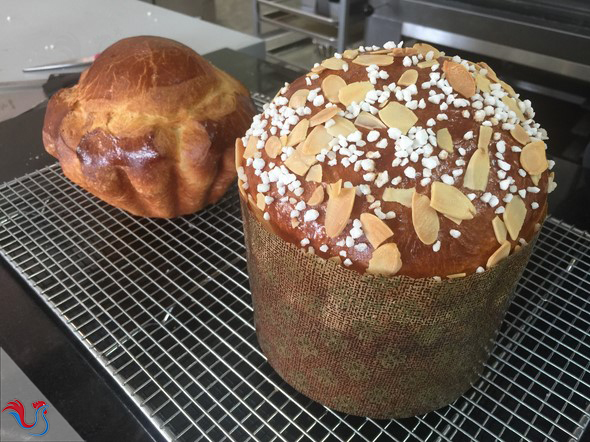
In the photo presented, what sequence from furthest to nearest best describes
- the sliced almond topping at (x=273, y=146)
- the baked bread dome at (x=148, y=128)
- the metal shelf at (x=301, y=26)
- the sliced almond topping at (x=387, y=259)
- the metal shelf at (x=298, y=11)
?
1. the metal shelf at (x=301, y=26)
2. the metal shelf at (x=298, y=11)
3. the baked bread dome at (x=148, y=128)
4. the sliced almond topping at (x=273, y=146)
5. the sliced almond topping at (x=387, y=259)

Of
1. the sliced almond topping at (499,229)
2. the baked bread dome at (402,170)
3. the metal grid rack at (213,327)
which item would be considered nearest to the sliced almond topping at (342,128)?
the baked bread dome at (402,170)

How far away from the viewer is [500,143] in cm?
66

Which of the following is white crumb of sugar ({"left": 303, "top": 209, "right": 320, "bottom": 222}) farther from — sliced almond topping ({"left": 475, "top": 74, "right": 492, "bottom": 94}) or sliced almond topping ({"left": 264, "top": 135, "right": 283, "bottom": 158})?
sliced almond topping ({"left": 475, "top": 74, "right": 492, "bottom": 94})

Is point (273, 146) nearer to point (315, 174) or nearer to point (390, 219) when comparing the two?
point (315, 174)

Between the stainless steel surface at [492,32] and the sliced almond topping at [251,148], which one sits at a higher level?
the sliced almond topping at [251,148]

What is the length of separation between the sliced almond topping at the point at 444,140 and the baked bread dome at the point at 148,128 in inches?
20.5

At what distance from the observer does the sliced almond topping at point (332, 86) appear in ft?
2.34

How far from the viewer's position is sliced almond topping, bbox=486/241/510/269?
61cm

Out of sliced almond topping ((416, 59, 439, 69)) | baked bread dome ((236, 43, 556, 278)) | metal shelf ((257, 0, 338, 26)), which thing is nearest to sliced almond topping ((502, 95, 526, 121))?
baked bread dome ((236, 43, 556, 278))

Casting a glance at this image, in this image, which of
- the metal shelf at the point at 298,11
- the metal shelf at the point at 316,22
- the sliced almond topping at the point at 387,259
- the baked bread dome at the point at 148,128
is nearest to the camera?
the sliced almond topping at the point at 387,259

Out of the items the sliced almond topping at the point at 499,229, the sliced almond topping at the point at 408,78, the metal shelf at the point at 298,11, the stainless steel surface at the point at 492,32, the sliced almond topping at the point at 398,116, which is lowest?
the metal shelf at the point at 298,11

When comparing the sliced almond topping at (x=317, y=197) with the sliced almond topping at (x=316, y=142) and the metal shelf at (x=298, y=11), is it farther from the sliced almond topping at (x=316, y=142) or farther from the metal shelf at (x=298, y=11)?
the metal shelf at (x=298, y=11)

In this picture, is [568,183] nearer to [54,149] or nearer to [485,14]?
[485,14]

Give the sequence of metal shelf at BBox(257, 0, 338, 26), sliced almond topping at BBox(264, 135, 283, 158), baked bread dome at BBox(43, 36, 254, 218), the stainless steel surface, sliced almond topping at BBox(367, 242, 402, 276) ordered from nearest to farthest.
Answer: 1. sliced almond topping at BBox(367, 242, 402, 276)
2. sliced almond topping at BBox(264, 135, 283, 158)
3. baked bread dome at BBox(43, 36, 254, 218)
4. the stainless steel surface
5. metal shelf at BBox(257, 0, 338, 26)
